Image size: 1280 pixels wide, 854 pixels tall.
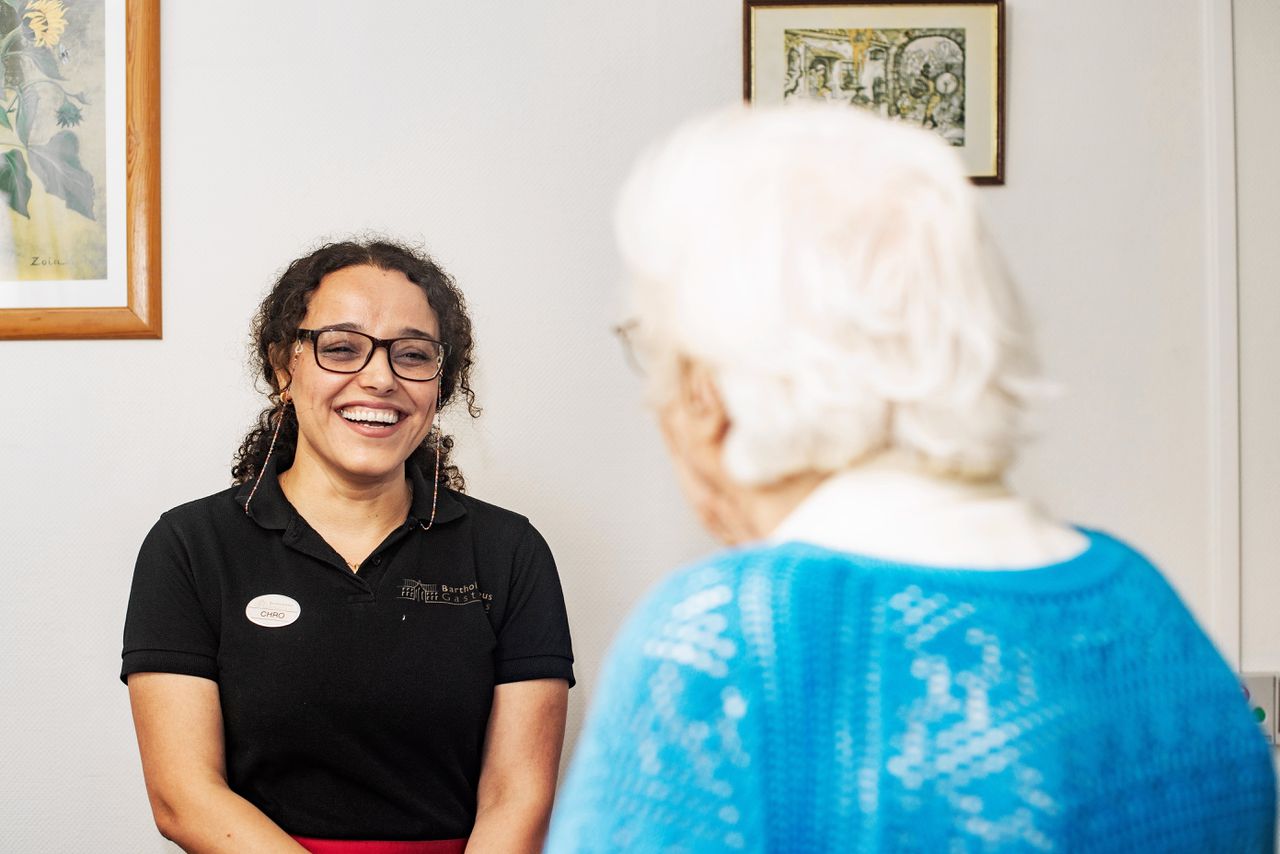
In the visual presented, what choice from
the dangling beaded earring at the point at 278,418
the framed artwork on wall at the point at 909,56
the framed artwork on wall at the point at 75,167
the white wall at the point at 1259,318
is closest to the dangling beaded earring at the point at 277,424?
the dangling beaded earring at the point at 278,418

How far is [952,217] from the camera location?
2.38 feet

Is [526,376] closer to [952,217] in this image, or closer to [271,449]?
[271,449]

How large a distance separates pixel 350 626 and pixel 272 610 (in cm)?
11

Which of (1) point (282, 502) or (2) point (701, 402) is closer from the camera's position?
(2) point (701, 402)

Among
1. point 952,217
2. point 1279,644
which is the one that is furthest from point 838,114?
point 1279,644

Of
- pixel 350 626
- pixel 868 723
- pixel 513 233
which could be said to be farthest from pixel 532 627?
pixel 868 723

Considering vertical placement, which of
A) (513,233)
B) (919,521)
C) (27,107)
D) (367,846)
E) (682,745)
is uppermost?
(27,107)

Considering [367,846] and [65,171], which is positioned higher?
[65,171]

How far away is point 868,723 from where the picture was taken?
645 mm

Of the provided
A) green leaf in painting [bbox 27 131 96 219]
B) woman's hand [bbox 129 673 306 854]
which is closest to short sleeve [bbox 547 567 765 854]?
woman's hand [bbox 129 673 306 854]

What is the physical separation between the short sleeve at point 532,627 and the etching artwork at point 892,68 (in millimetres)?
975

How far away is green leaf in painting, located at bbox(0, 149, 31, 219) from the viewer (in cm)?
220

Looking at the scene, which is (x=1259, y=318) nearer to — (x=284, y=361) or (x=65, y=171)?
(x=284, y=361)

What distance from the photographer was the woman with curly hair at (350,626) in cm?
166
